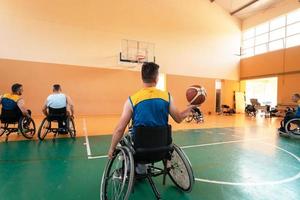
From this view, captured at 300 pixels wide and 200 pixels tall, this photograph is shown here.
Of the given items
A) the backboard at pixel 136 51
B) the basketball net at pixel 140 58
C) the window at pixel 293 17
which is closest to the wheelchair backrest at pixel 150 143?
the backboard at pixel 136 51

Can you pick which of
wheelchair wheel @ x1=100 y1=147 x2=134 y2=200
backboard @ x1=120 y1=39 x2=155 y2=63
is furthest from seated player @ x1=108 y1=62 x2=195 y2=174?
backboard @ x1=120 y1=39 x2=155 y2=63

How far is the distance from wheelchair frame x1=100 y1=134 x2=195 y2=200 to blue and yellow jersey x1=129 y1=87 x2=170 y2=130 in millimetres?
278

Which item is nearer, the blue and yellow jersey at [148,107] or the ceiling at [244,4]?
the blue and yellow jersey at [148,107]

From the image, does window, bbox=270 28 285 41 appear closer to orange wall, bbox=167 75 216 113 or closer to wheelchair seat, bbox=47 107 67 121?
orange wall, bbox=167 75 216 113

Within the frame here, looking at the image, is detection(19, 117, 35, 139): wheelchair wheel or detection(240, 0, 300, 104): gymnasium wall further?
detection(240, 0, 300, 104): gymnasium wall

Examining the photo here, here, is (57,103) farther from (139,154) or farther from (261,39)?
(261,39)

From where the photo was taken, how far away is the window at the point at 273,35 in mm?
10516

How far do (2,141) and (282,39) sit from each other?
1320 cm

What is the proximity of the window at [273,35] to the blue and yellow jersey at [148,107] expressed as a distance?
11.8 metres

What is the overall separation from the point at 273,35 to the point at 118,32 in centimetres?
892

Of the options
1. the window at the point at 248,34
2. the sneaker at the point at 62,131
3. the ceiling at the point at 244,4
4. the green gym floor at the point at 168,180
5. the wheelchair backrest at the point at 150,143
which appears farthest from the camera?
the window at the point at 248,34

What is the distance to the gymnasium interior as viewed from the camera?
2.42m

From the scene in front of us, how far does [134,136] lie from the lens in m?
1.76

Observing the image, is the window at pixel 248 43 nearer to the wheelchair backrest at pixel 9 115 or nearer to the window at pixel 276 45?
the window at pixel 276 45
